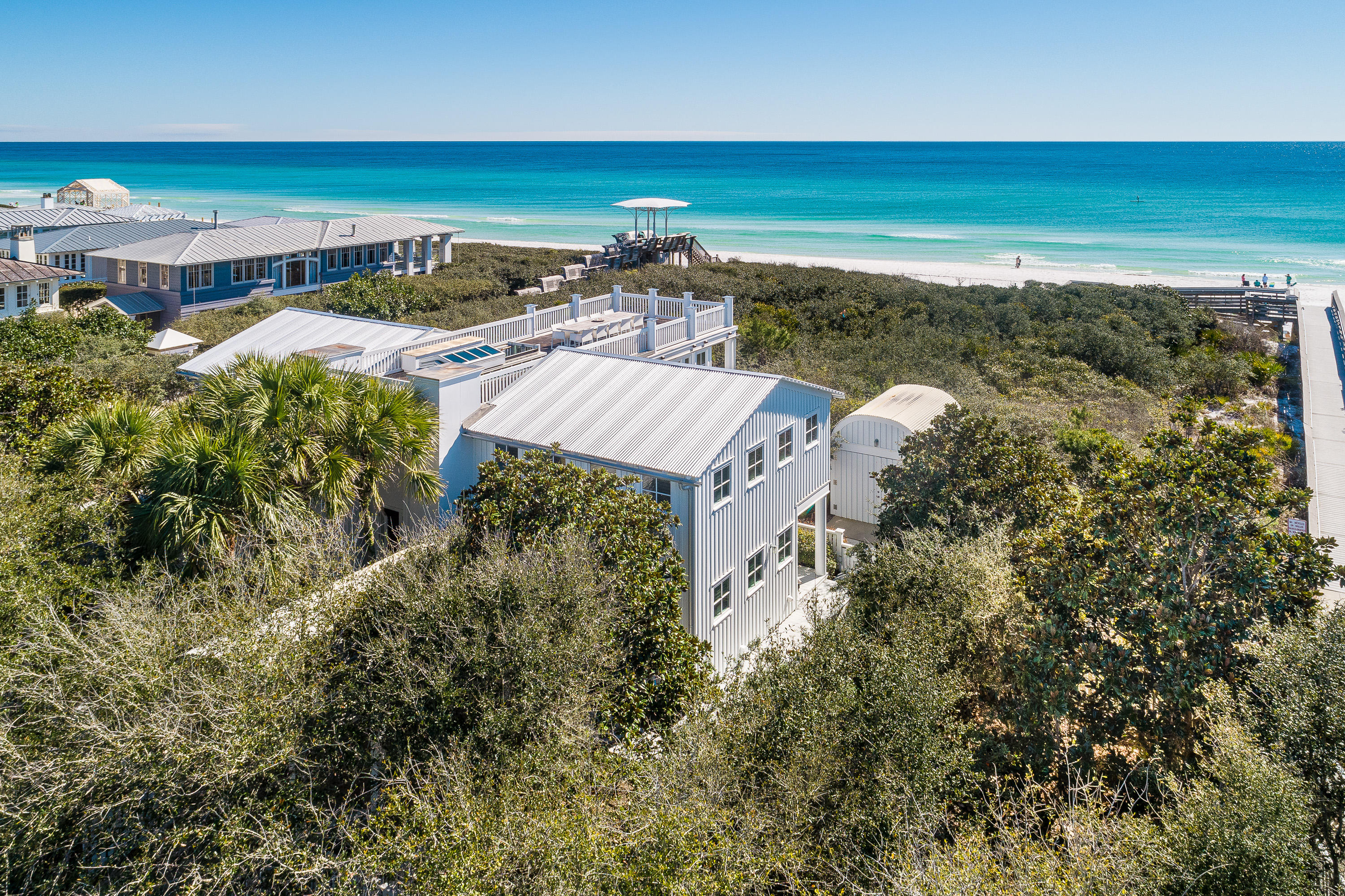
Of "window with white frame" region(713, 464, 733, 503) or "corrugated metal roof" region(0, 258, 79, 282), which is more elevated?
"corrugated metal roof" region(0, 258, 79, 282)

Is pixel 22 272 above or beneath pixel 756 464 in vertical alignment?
above

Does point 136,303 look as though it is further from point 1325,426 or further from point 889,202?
point 889,202

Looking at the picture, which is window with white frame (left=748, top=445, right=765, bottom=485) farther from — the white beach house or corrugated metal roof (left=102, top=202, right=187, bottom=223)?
corrugated metal roof (left=102, top=202, right=187, bottom=223)

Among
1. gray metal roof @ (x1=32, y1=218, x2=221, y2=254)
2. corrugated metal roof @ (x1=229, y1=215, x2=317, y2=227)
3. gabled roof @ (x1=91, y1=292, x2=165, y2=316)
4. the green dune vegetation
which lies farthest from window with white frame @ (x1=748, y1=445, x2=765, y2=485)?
gray metal roof @ (x1=32, y1=218, x2=221, y2=254)

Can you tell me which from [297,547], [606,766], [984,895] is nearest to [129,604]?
[297,547]

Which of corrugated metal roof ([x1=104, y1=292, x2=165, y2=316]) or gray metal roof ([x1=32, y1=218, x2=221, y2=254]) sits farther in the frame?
gray metal roof ([x1=32, y1=218, x2=221, y2=254])

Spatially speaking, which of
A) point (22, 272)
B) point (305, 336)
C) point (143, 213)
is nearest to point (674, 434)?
point (305, 336)

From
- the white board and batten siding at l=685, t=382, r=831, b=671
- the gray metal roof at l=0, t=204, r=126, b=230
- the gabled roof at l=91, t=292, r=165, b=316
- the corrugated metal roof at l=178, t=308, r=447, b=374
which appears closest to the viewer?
the white board and batten siding at l=685, t=382, r=831, b=671
